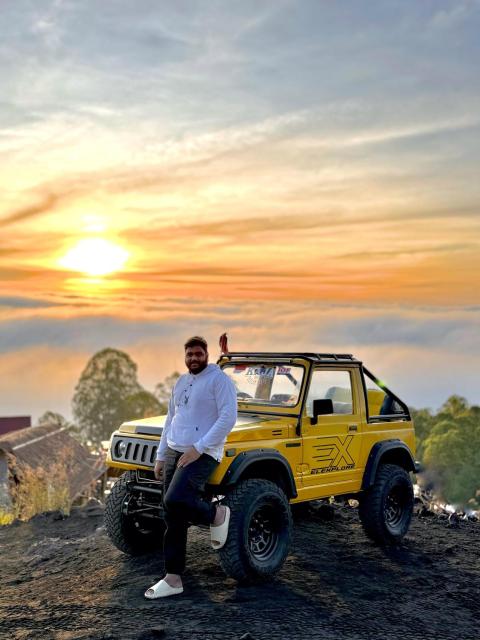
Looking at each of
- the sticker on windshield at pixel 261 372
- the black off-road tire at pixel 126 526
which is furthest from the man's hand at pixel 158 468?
the sticker on windshield at pixel 261 372

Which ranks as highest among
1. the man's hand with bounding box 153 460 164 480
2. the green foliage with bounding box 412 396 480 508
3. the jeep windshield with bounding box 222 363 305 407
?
the jeep windshield with bounding box 222 363 305 407

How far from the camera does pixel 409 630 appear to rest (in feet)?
23.1

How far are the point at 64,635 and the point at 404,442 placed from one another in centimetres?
504

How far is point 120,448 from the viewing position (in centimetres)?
851

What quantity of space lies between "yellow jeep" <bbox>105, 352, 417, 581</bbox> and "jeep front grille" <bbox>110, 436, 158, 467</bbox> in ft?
0.04

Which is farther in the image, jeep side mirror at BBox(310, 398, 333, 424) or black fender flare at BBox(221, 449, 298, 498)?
jeep side mirror at BBox(310, 398, 333, 424)

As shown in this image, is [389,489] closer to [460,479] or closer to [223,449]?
[223,449]

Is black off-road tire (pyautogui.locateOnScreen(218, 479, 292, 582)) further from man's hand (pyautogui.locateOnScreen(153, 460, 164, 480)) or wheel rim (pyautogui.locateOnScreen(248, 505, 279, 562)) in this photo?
man's hand (pyautogui.locateOnScreen(153, 460, 164, 480))

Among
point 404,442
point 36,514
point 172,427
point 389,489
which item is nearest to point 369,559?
point 389,489

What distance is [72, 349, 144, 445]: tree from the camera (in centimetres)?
3950

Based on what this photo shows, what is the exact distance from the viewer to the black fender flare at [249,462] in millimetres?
7605

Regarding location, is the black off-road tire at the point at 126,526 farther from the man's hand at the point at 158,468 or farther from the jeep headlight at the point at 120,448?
the man's hand at the point at 158,468

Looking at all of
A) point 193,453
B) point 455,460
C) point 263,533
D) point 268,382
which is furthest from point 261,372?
point 455,460

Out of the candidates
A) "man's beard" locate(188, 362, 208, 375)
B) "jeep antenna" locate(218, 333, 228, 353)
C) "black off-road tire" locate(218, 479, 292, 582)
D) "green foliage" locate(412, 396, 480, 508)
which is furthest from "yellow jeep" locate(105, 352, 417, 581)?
"green foliage" locate(412, 396, 480, 508)
